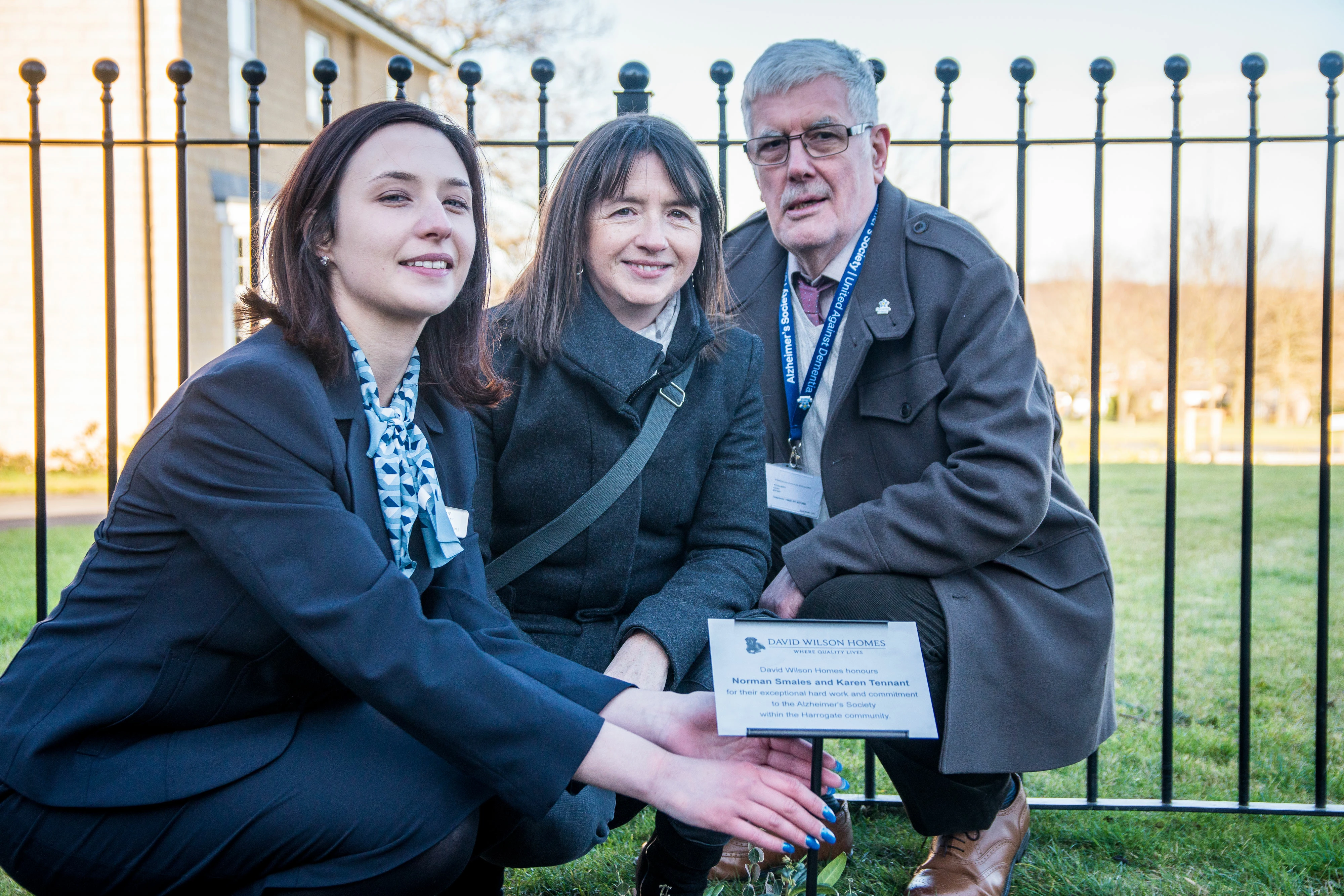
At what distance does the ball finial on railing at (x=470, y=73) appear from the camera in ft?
9.68

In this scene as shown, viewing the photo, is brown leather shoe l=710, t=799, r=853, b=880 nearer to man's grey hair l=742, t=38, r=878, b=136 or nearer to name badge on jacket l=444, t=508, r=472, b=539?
name badge on jacket l=444, t=508, r=472, b=539

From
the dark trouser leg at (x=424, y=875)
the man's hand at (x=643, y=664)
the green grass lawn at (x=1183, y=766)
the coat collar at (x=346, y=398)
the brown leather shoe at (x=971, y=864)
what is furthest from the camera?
the green grass lawn at (x=1183, y=766)

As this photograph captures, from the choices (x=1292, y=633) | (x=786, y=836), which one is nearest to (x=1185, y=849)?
(x=786, y=836)

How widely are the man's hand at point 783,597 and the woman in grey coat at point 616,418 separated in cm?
15

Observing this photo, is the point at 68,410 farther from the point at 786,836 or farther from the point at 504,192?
the point at 786,836

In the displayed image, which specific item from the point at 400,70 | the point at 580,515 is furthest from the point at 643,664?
the point at 400,70

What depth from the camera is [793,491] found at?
2.88 metres

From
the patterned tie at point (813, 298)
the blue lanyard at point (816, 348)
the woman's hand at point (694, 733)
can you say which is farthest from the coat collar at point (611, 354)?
the woman's hand at point (694, 733)

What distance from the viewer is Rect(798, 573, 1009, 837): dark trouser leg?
253 centimetres

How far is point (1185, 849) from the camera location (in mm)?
2906

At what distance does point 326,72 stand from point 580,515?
1.58 m

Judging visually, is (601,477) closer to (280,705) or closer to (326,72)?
(280,705)

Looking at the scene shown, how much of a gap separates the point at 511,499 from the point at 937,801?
1325 millimetres

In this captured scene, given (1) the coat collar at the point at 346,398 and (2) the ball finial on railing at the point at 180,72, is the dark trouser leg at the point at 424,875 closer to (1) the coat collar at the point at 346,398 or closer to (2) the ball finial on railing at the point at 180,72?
(1) the coat collar at the point at 346,398
